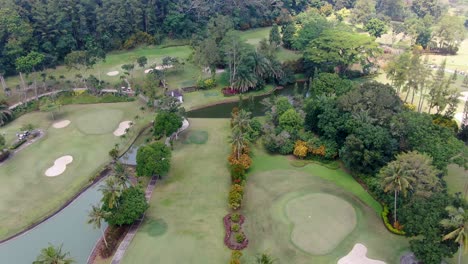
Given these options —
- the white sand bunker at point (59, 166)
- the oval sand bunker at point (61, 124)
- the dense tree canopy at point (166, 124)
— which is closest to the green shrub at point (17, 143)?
the oval sand bunker at point (61, 124)

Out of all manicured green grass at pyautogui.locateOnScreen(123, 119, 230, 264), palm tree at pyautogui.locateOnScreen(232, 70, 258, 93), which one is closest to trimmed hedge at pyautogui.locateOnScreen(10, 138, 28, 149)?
manicured green grass at pyautogui.locateOnScreen(123, 119, 230, 264)

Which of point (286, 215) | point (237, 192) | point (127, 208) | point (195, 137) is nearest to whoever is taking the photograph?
point (127, 208)

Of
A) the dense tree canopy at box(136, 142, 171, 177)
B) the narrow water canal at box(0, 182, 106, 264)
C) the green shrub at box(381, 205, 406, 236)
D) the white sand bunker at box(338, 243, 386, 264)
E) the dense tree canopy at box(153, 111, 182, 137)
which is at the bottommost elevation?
the narrow water canal at box(0, 182, 106, 264)

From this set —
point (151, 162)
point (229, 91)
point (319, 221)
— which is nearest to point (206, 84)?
point (229, 91)

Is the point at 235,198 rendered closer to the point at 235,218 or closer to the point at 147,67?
the point at 235,218

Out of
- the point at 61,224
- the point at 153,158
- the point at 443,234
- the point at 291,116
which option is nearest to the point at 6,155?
the point at 61,224

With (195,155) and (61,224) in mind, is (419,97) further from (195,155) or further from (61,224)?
(61,224)

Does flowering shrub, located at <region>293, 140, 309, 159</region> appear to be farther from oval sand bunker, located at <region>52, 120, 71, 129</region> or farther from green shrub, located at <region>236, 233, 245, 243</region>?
oval sand bunker, located at <region>52, 120, 71, 129</region>
